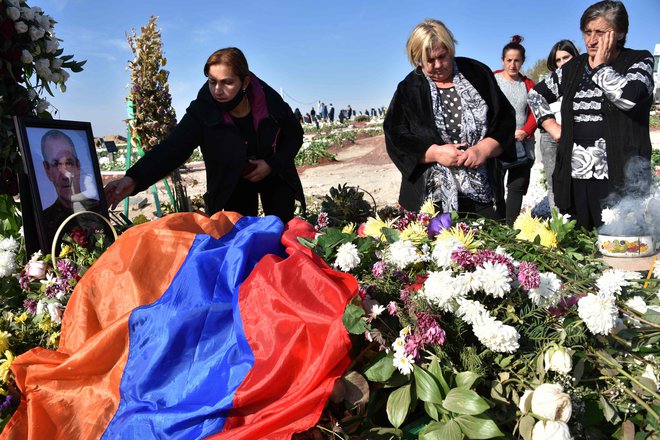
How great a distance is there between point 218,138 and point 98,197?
0.82 meters

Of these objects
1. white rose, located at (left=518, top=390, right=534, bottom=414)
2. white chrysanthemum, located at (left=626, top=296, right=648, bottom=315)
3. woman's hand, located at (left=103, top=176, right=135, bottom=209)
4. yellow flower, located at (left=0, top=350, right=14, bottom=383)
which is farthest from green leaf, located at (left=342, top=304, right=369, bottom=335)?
woman's hand, located at (left=103, top=176, right=135, bottom=209)

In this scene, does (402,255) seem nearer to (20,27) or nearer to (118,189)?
(118,189)

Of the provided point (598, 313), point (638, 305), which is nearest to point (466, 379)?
point (598, 313)

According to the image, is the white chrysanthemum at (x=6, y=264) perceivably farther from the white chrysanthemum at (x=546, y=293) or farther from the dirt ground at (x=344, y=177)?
the dirt ground at (x=344, y=177)

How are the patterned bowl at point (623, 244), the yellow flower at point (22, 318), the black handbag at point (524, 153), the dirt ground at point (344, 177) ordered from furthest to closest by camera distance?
1. the dirt ground at point (344, 177)
2. the black handbag at point (524, 153)
3. the patterned bowl at point (623, 244)
4. the yellow flower at point (22, 318)

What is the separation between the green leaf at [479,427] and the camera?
119 centimetres

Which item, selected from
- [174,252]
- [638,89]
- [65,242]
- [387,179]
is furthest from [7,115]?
[387,179]

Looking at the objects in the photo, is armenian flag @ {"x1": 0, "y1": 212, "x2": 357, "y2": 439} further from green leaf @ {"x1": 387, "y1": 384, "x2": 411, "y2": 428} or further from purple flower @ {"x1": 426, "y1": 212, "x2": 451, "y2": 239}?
purple flower @ {"x1": 426, "y1": 212, "x2": 451, "y2": 239}

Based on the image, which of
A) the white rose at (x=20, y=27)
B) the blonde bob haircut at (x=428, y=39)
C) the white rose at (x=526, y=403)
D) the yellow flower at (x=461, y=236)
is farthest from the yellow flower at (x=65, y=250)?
the blonde bob haircut at (x=428, y=39)

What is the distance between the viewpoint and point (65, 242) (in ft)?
7.36

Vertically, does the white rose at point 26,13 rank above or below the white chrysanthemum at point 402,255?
above

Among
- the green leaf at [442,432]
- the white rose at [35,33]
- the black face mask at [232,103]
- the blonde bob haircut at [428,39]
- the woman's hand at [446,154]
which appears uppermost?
the white rose at [35,33]

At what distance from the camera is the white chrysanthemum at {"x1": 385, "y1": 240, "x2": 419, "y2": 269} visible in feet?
5.27

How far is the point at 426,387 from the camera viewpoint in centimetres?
129
